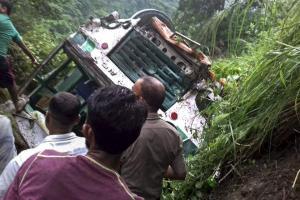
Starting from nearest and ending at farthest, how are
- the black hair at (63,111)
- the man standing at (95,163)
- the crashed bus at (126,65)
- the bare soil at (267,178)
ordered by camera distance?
the man standing at (95,163), the black hair at (63,111), the bare soil at (267,178), the crashed bus at (126,65)

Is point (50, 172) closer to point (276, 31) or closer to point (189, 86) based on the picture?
point (276, 31)

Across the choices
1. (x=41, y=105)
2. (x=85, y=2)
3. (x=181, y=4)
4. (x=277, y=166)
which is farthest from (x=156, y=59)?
(x=85, y=2)

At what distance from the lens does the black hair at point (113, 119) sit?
153 centimetres

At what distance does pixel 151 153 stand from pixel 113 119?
4.26ft

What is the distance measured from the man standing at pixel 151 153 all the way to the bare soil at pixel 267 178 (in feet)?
1.20

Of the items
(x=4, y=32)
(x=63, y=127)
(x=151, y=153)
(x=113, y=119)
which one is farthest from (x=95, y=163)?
(x=4, y=32)

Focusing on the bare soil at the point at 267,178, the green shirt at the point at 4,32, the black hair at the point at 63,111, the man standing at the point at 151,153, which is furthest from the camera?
Answer: the green shirt at the point at 4,32

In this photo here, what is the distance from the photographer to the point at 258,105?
2.89 metres

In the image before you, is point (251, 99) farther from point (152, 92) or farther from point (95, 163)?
point (95, 163)

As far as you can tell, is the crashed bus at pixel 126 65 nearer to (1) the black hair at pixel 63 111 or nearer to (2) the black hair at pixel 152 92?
(2) the black hair at pixel 152 92

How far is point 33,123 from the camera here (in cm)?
522

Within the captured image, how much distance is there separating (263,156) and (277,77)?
0.57m

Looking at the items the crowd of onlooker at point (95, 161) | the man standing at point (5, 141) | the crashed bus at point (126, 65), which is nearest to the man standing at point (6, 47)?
the crashed bus at point (126, 65)

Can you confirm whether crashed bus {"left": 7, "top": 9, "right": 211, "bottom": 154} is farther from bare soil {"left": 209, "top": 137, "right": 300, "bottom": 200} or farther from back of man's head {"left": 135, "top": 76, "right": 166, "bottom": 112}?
back of man's head {"left": 135, "top": 76, "right": 166, "bottom": 112}
